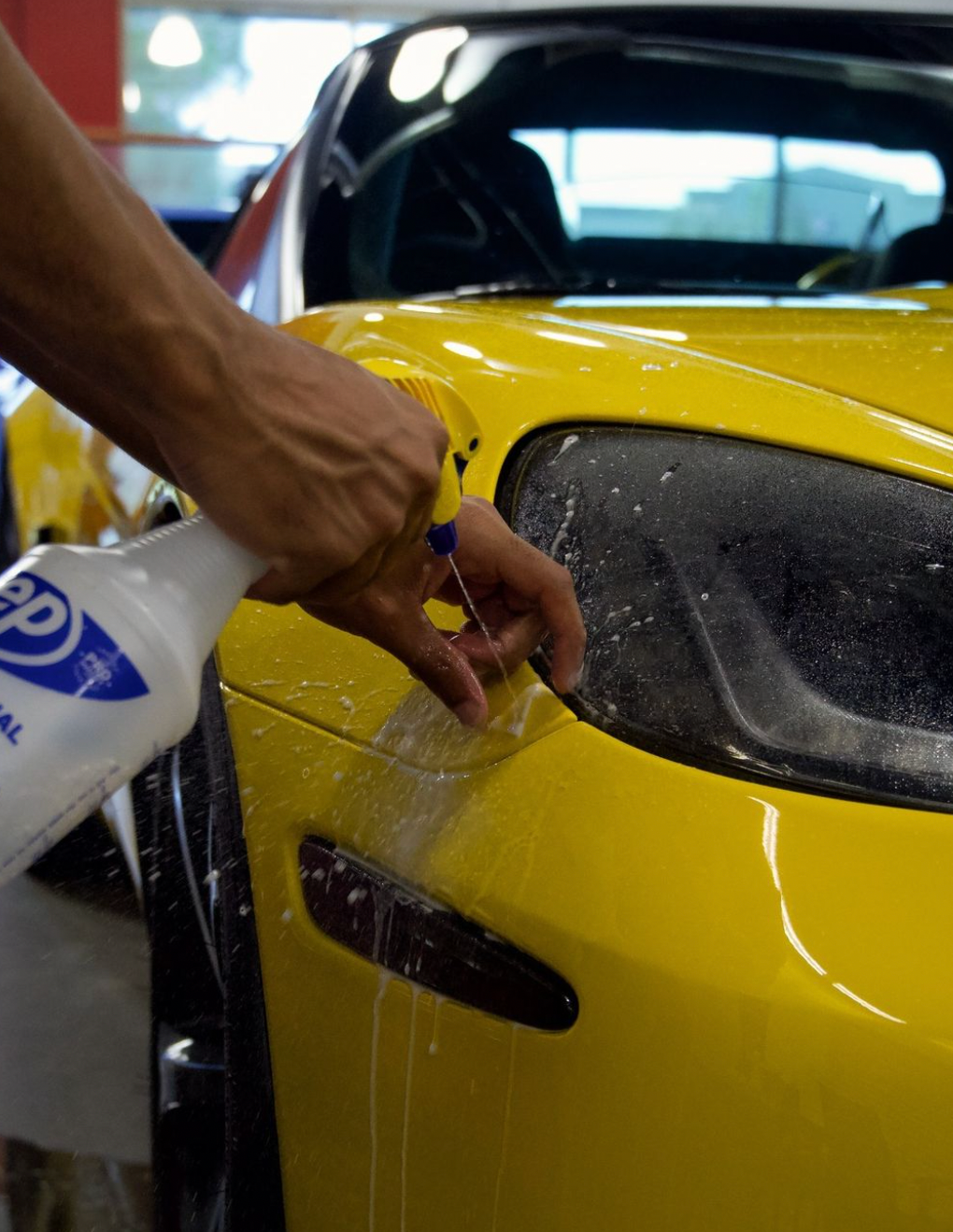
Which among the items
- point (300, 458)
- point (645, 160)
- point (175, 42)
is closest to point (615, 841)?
point (300, 458)

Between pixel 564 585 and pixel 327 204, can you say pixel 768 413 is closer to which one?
pixel 564 585

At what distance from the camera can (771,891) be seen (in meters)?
0.97

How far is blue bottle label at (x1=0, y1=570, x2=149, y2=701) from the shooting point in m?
0.82

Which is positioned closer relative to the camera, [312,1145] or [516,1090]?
[516,1090]

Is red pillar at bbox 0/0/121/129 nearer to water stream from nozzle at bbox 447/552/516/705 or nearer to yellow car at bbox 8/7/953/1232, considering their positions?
yellow car at bbox 8/7/953/1232

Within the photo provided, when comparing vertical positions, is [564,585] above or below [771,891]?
above

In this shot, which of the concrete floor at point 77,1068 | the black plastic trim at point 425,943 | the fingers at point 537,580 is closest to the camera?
the black plastic trim at point 425,943

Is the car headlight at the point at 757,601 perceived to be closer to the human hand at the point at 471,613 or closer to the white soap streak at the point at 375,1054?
the human hand at the point at 471,613

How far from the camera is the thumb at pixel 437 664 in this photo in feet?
3.60

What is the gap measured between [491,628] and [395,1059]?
1.08 feet

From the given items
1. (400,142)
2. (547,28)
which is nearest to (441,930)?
(400,142)

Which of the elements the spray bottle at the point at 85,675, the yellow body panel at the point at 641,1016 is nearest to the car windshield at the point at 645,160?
the yellow body panel at the point at 641,1016

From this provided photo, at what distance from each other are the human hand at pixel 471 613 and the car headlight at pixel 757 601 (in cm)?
3

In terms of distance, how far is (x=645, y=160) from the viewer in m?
2.78
